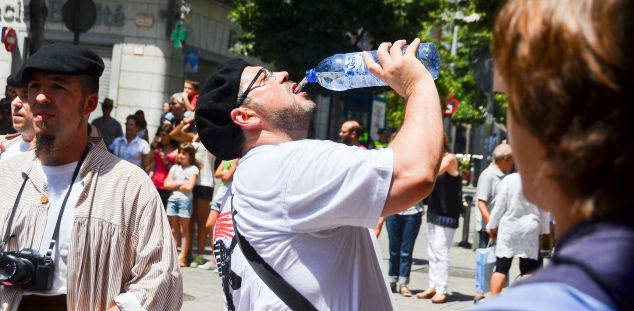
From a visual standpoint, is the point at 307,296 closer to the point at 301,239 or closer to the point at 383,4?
the point at 301,239

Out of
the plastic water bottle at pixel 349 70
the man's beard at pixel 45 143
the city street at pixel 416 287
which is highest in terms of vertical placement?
the plastic water bottle at pixel 349 70

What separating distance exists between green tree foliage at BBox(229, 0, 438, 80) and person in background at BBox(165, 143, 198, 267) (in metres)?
12.6

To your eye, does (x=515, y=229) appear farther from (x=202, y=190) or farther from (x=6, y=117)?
(x=6, y=117)

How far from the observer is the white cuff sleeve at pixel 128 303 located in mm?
3522

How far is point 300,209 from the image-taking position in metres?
2.62

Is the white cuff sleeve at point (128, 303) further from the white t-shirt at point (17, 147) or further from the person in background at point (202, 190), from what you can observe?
the person in background at point (202, 190)

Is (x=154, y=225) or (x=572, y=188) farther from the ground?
(x=572, y=188)

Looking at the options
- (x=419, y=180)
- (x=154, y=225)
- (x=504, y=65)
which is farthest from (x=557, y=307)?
(x=154, y=225)

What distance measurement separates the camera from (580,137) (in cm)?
123

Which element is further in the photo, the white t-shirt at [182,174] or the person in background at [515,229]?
the white t-shirt at [182,174]

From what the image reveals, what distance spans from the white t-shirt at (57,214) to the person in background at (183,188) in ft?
28.1

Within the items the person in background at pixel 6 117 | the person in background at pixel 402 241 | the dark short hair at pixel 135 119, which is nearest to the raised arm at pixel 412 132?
the person in background at pixel 402 241

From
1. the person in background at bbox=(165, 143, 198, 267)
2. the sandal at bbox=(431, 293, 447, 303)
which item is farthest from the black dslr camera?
the person in background at bbox=(165, 143, 198, 267)

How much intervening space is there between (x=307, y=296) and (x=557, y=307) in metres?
1.53
